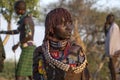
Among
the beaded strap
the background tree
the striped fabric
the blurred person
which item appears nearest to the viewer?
the beaded strap

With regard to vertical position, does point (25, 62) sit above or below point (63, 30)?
below

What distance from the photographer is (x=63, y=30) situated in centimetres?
430

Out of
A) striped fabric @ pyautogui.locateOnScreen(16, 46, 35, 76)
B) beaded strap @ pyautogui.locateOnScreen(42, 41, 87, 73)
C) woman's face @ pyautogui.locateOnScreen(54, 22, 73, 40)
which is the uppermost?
woman's face @ pyautogui.locateOnScreen(54, 22, 73, 40)

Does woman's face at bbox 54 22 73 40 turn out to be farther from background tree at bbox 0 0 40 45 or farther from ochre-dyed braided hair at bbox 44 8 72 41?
background tree at bbox 0 0 40 45

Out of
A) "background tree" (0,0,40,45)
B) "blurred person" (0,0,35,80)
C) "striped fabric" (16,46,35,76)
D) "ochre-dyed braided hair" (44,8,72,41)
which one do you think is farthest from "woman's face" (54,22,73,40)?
"background tree" (0,0,40,45)

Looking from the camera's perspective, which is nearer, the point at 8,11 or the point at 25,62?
the point at 25,62

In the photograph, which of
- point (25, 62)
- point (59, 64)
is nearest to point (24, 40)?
point (25, 62)

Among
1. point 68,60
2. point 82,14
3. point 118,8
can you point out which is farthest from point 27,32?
point 118,8

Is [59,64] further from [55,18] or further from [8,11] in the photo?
[8,11]

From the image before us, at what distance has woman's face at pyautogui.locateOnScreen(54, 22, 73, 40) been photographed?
428 cm

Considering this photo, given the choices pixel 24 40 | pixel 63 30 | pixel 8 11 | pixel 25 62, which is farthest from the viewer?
pixel 8 11

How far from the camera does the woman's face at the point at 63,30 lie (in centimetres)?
428

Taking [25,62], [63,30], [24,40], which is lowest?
[25,62]

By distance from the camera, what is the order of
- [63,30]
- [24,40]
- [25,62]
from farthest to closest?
[25,62], [24,40], [63,30]
